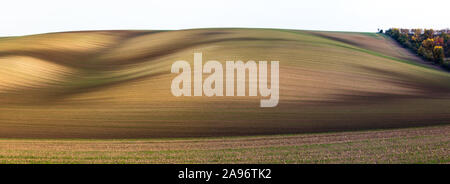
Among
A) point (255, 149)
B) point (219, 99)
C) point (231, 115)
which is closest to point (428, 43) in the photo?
point (219, 99)

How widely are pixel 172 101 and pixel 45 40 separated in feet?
131

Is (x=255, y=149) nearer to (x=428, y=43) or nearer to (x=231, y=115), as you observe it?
(x=231, y=115)

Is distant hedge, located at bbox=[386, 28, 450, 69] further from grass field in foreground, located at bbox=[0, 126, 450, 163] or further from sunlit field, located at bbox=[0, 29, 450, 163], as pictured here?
grass field in foreground, located at bbox=[0, 126, 450, 163]

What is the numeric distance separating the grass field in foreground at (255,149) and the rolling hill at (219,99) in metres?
1.42

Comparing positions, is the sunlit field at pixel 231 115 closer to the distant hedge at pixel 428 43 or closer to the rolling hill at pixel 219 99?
the rolling hill at pixel 219 99

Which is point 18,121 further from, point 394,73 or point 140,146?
point 394,73

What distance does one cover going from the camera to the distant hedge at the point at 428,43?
5566 cm

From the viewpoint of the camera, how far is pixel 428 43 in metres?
67.5

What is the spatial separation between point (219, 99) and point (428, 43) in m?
52.6

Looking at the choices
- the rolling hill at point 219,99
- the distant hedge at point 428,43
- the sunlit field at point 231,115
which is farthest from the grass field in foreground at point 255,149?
the distant hedge at point 428,43

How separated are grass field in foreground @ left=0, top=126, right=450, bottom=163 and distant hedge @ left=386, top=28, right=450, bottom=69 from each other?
36.1 metres

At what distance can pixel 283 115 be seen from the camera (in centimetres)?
2280

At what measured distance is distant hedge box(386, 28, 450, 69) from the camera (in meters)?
55.7
